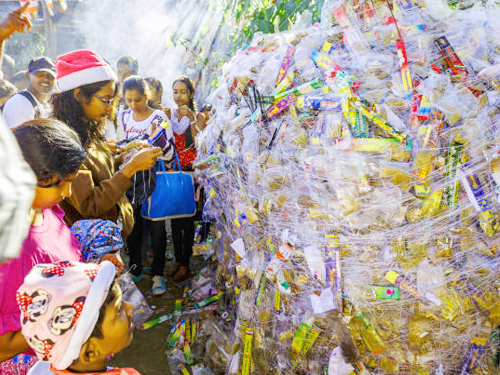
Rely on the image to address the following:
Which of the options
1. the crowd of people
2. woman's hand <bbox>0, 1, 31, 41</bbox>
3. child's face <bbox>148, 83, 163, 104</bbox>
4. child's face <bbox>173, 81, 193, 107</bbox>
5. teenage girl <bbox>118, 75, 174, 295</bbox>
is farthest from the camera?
child's face <bbox>148, 83, 163, 104</bbox>

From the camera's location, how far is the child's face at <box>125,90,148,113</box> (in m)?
3.17

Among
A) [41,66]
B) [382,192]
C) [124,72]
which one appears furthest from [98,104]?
[124,72]

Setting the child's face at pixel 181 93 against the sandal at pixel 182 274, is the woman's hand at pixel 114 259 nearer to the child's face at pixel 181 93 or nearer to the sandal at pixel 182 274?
the sandal at pixel 182 274

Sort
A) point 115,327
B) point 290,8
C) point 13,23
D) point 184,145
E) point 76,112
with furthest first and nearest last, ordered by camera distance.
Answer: point 184,145 → point 290,8 → point 76,112 → point 13,23 → point 115,327

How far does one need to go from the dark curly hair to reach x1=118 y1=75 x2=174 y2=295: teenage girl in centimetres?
109

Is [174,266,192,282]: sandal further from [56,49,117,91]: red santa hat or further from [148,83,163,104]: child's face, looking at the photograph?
[56,49,117,91]: red santa hat

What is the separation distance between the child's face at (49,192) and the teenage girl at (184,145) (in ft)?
6.81

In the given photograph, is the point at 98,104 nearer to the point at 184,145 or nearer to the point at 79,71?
the point at 79,71

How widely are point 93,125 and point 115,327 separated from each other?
1206 mm

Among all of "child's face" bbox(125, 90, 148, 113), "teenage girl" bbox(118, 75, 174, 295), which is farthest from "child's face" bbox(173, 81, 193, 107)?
"child's face" bbox(125, 90, 148, 113)

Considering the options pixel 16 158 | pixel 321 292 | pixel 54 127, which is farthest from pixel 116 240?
pixel 16 158

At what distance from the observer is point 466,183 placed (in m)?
1.50

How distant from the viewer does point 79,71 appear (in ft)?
6.55

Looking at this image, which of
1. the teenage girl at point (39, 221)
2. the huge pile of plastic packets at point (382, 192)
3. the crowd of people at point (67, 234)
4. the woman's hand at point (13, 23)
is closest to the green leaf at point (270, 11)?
the huge pile of plastic packets at point (382, 192)
